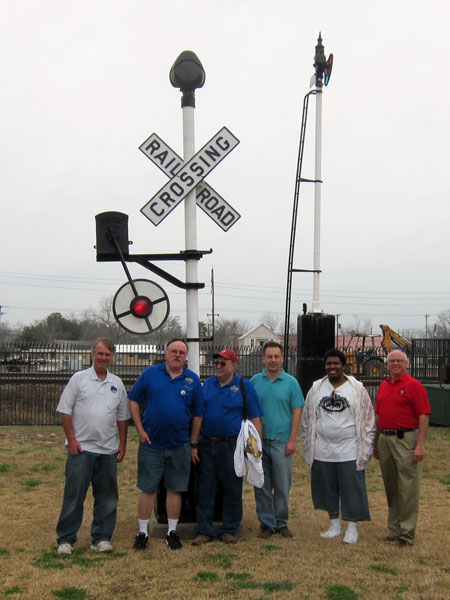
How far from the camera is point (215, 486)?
5551 millimetres

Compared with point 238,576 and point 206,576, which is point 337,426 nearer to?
point 238,576

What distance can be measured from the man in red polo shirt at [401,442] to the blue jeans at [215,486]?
1347 millimetres

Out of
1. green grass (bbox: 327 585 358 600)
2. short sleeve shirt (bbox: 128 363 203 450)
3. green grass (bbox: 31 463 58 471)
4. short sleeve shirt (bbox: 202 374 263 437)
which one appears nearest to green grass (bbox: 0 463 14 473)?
green grass (bbox: 31 463 58 471)

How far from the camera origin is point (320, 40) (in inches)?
424

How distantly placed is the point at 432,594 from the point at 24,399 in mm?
12465

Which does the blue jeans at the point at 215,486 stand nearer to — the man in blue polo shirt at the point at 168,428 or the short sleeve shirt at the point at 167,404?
the man in blue polo shirt at the point at 168,428

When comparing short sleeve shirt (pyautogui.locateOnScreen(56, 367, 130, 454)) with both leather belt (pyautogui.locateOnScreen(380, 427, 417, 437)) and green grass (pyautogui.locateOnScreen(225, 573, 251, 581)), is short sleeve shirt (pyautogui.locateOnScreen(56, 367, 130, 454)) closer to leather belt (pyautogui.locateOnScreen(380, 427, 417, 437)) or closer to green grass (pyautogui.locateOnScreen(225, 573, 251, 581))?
green grass (pyautogui.locateOnScreen(225, 573, 251, 581))

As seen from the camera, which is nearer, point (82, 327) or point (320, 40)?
point (320, 40)

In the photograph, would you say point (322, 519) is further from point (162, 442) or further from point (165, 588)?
point (165, 588)

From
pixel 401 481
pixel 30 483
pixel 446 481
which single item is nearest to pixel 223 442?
pixel 401 481

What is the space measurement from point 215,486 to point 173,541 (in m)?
0.58

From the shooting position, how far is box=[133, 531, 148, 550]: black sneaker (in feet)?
17.0

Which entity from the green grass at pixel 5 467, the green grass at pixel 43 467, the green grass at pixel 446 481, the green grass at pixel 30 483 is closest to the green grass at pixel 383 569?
the green grass at pixel 446 481

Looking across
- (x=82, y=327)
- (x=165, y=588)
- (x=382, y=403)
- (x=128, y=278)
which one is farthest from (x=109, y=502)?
(x=82, y=327)
